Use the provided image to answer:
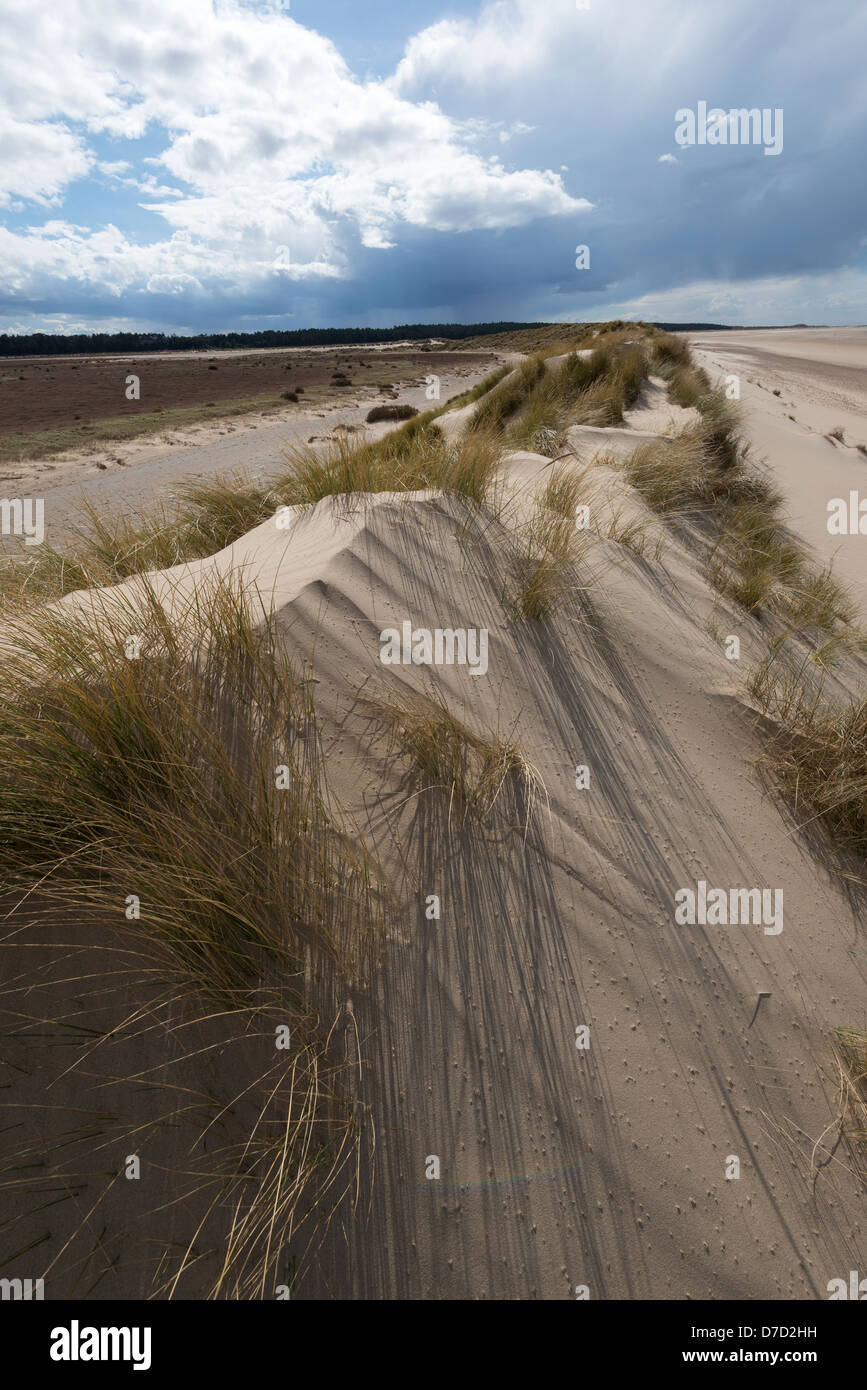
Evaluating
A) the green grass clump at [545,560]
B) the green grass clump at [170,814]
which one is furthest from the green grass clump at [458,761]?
the green grass clump at [545,560]

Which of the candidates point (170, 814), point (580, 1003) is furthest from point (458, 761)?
point (170, 814)

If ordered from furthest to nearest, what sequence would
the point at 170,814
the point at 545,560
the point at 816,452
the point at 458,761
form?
1. the point at 816,452
2. the point at 545,560
3. the point at 458,761
4. the point at 170,814

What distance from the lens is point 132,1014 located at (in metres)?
1.57

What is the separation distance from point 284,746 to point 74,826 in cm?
68

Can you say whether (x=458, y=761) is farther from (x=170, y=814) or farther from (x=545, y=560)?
(x=545, y=560)

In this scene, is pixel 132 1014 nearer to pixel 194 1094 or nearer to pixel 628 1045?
pixel 194 1094

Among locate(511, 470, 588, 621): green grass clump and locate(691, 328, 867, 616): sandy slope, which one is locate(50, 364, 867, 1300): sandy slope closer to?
locate(511, 470, 588, 621): green grass clump

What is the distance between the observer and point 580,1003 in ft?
5.92

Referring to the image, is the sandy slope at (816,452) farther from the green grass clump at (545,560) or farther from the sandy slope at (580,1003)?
the sandy slope at (580,1003)

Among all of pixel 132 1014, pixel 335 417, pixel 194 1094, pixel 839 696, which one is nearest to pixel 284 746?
pixel 132 1014

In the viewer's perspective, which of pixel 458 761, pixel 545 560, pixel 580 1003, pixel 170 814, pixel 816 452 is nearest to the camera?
pixel 170 814

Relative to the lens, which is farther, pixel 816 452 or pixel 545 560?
pixel 816 452

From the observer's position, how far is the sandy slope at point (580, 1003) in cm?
147
